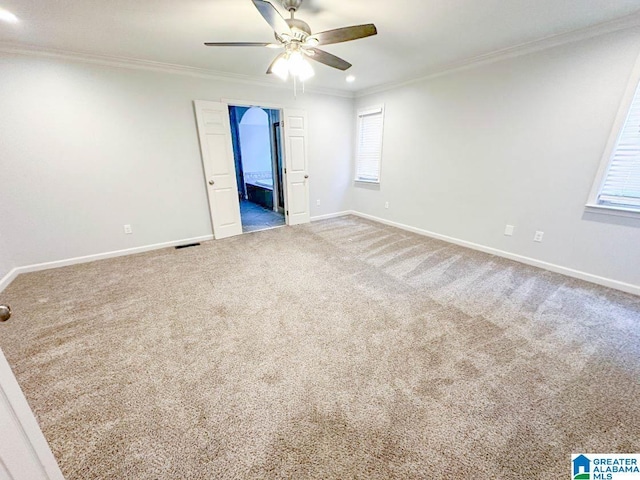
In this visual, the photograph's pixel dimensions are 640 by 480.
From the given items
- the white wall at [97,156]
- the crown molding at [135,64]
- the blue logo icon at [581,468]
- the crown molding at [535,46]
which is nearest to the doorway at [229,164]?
the white wall at [97,156]

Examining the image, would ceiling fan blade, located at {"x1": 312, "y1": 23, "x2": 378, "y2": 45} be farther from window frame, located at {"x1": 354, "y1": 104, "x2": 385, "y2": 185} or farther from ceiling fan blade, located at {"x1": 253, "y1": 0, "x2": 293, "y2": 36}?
window frame, located at {"x1": 354, "y1": 104, "x2": 385, "y2": 185}

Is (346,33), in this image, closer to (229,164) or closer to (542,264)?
(229,164)

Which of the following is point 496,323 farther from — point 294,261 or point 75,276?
point 75,276

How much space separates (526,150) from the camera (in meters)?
2.90

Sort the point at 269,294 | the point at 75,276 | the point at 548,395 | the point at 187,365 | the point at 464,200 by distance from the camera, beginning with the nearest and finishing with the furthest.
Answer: the point at 548,395
the point at 187,365
the point at 269,294
the point at 75,276
the point at 464,200

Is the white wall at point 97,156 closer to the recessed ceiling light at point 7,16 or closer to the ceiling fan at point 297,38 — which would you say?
the recessed ceiling light at point 7,16

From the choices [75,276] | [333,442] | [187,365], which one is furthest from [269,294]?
[75,276]

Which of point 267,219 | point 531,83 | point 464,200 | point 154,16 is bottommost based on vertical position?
point 267,219

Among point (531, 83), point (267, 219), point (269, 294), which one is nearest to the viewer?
point (269, 294)

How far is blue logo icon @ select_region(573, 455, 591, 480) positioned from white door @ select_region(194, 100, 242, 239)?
4249 millimetres

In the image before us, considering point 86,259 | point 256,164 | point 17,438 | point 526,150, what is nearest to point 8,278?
point 86,259

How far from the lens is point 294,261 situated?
3293 mm

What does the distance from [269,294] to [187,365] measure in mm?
968

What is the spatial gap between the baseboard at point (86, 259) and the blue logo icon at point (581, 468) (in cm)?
430
